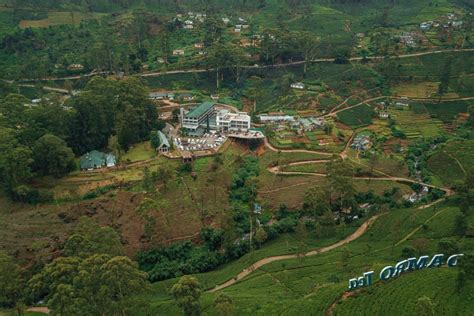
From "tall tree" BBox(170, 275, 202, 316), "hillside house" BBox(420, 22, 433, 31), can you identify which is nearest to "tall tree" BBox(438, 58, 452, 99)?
"hillside house" BBox(420, 22, 433, 31)

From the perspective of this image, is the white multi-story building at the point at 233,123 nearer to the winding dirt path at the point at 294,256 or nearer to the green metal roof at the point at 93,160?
the green metal roof at the point at 93,160

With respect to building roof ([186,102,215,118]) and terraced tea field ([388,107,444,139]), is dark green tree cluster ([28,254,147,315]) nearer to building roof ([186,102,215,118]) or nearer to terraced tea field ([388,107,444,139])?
building roof ([186,102,215,118])

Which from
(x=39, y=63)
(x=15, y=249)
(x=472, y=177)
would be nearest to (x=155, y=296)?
(x=15, y=249)

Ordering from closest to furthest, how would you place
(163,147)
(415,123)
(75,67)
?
(163,147) < (415,123) < (75,67)

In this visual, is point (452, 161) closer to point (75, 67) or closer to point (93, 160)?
Result: point (93, 160)

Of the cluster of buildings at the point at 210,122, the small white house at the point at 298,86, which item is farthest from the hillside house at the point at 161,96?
the small white house at the point at 298,86

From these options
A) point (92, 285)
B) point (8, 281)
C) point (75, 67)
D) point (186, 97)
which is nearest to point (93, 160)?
point (186, 97)
